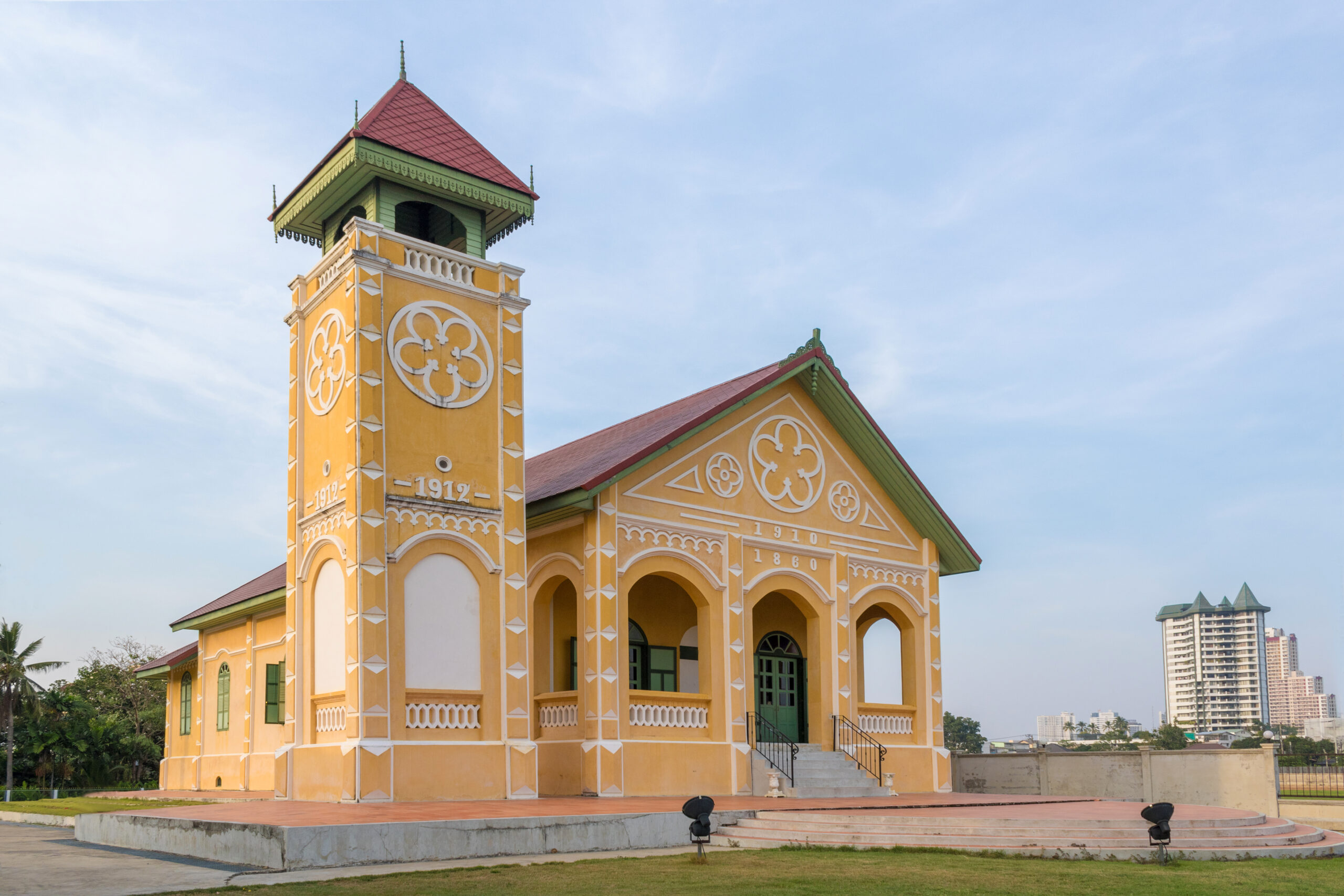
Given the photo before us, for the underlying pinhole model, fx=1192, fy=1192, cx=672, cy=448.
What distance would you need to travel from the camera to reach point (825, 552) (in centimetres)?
2378

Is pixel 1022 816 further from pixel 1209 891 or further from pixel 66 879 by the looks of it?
pixel 66 879

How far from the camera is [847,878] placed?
11570 mm

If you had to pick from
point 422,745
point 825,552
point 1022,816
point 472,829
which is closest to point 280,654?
point 422,745

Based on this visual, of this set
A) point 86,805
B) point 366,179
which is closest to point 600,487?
point 366,179

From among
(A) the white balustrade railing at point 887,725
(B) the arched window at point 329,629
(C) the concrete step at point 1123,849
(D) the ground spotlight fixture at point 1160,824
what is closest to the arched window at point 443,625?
(B) the arched window at point 329,629

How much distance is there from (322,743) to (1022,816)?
33.3ft

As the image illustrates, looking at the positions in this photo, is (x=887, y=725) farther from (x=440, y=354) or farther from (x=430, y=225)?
(x=430, y=225)

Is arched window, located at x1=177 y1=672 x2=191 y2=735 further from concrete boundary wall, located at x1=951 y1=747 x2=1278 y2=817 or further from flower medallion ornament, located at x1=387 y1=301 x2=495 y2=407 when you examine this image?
concrete boundary wall, located at x1=951 y1=747 x2=1278 y2=817

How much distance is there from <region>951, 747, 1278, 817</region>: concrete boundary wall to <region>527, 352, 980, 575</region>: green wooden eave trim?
4.51 m

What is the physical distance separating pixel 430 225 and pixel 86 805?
14424 millimetres

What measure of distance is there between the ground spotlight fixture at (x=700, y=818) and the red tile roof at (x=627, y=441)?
7.17 m

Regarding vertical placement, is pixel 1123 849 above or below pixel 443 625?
below

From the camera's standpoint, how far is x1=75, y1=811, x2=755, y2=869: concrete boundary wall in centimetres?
1238

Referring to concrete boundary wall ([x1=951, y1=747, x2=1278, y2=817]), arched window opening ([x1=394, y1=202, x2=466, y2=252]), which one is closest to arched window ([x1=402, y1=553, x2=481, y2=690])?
arched window opening ([x1=394, y1=202, x2=466, y2=252])
